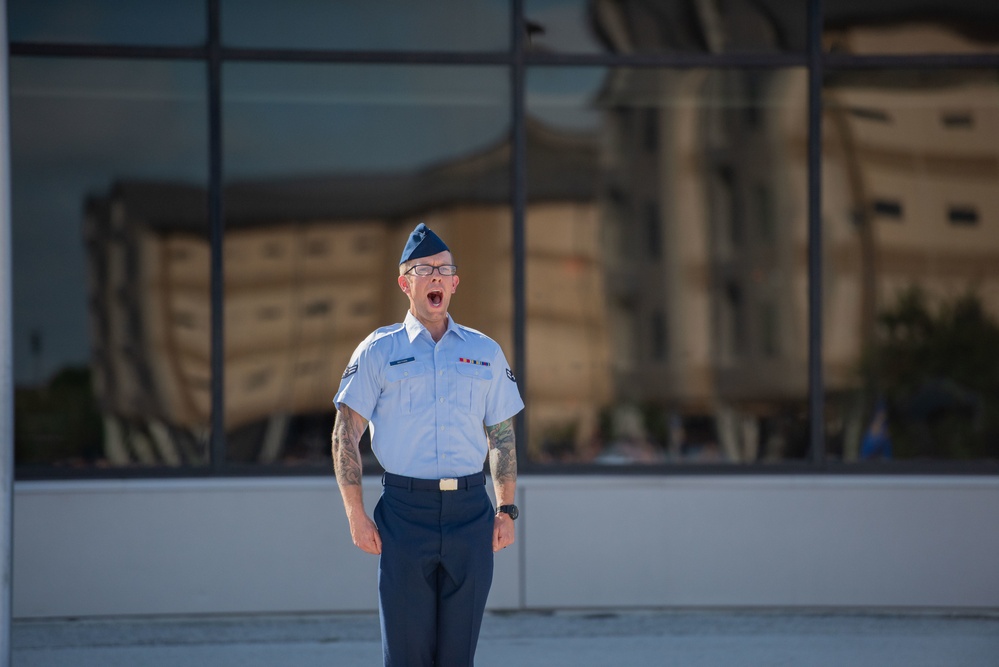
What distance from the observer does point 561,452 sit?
7547 mm

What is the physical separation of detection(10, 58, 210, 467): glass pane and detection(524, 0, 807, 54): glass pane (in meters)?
2.15

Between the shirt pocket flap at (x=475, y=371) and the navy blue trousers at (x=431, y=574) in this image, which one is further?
the shirt pocket flap at (x=475, y=371)

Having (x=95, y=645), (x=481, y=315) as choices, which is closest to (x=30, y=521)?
(x=95, y=645)

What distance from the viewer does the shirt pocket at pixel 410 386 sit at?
4379 millimetres

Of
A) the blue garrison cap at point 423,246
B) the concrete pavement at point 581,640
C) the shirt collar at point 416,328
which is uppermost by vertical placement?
the blue garrison cap at point 423,246

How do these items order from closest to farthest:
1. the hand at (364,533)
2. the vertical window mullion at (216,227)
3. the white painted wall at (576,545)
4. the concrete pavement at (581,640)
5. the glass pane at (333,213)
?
the hand at (364,533) → the concrete pavement at (581,640) → the white painted wall at (576,545) → the vertical window mullion at (216,227) → the glass pane at (333,213)

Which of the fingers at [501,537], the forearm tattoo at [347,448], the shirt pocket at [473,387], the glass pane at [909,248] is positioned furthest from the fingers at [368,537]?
the glass pane at [909,248]

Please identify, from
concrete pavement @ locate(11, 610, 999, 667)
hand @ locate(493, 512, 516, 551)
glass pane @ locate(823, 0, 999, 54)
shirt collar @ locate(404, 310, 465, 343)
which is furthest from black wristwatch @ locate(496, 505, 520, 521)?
glass pane @ locate(823, 0, 999, 54)

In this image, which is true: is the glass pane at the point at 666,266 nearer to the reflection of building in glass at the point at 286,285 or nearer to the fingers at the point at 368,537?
the reflection of building in glass at the point at 286,285

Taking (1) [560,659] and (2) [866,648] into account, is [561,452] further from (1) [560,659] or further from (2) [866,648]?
(2) [866,648]

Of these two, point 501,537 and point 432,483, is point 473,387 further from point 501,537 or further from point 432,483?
point 501,537

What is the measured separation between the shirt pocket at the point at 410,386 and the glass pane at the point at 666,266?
3.17m

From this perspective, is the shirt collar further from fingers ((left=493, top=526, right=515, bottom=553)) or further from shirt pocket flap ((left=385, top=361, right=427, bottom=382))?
fingers ((left=493, top=526, right=515, bottom=553))

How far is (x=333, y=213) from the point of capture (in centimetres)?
753
